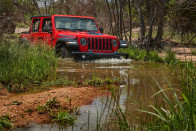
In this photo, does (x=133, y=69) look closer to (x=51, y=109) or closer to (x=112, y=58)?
(x=112, y=58)

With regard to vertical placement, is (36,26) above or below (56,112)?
above

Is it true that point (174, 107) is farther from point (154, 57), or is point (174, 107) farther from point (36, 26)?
point (36, 26)

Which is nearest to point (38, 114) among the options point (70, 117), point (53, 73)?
point (70, 117)

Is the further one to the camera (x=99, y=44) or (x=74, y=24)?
(x=74, y=24)

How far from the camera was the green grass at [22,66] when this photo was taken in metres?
5.81

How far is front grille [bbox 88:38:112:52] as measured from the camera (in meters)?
10.3

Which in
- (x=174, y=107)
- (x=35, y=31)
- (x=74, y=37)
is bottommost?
(x=174, y=107)

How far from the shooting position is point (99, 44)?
10438 mm

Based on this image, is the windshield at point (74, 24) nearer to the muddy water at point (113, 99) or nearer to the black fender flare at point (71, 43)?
the black fender flare at point (71, 43)

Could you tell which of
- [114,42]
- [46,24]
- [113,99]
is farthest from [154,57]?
[113,99]

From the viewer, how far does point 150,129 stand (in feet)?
8.23

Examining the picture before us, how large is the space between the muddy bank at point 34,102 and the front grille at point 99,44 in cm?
475

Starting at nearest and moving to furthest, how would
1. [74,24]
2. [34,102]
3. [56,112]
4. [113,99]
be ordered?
1. [56,112]
2. [34,102]
3. [113,99]
4. [74,24]

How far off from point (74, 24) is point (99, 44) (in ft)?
4.19
